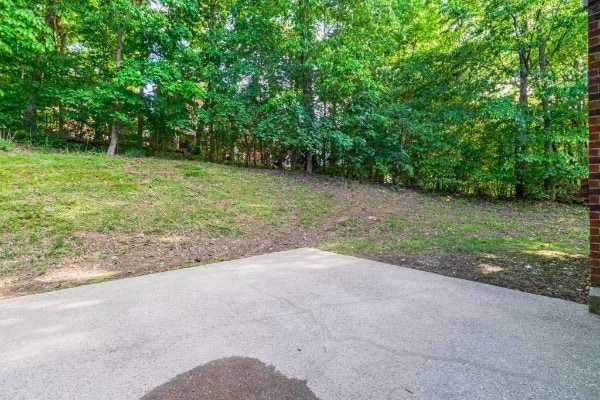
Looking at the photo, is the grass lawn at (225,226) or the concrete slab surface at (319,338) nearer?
the concrete slab surface at (319,338)

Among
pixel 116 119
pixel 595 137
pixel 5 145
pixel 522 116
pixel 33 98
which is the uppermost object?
pixel 33 98

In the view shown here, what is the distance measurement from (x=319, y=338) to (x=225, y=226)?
3993mm

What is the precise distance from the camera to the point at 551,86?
835cm

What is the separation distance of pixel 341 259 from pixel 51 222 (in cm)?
461

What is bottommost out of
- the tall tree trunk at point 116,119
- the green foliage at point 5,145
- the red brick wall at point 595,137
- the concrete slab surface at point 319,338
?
the concrete slab surface at point 319,338

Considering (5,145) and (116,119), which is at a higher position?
(116,119)

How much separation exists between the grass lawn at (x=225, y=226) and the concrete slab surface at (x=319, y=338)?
840mm

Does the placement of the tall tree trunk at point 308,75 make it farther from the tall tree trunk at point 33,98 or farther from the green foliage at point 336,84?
the tall tree trunk at point 33,98

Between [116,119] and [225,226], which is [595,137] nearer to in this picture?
[225,226]

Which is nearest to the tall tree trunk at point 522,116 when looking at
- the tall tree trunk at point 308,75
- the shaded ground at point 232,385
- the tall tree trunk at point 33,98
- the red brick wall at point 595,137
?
the tall tree trunk at point 308,75

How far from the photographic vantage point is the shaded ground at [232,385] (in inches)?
54.8

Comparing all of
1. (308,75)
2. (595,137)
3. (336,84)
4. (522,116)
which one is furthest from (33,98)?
(522,116)

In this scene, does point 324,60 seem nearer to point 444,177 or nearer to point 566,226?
point 444,177

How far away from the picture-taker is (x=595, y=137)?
220 cm
